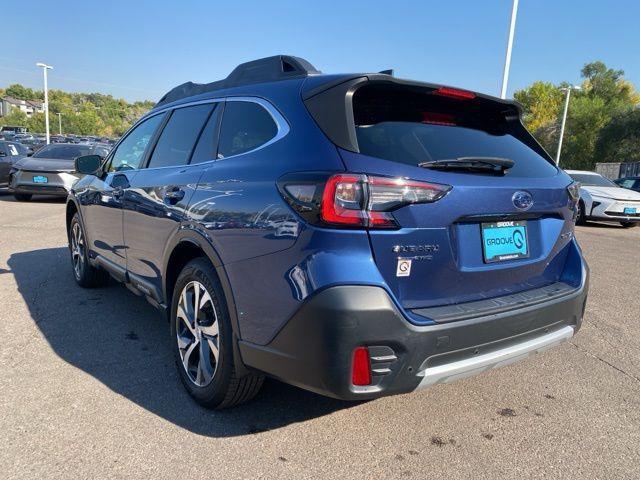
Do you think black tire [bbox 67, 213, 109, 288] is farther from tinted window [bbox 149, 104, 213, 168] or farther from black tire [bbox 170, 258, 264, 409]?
black tire [bbox 170, 258, 264, 409]

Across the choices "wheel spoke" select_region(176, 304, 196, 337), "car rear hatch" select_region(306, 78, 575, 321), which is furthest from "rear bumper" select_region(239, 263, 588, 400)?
"wheel spoke" select_region(176, 304, 196, 337)

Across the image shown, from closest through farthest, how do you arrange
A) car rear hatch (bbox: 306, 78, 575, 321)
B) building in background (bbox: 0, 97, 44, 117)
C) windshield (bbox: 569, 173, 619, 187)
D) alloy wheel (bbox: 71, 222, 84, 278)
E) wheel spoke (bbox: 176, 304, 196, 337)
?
car rear hatch (bbox: 306, 78, 575, 321) < wheel spoke (bbox: 176, 304, 196, 337) < alloy wheel (bbox: 71, 222, 84, 278) < windshield (bbox: 569, 173, 619, 187) < building in background (bbox: 0, 97, 44, 117)

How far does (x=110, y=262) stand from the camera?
4.31 m

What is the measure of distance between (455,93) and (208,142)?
1467 mm

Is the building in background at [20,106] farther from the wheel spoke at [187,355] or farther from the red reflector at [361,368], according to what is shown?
the red reflector at [361,368]

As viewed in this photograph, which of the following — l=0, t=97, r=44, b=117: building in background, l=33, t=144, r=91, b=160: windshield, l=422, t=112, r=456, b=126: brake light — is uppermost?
l=0, t=97, r=44, b=117: building in background

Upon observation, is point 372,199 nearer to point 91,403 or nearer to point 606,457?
point 606,457

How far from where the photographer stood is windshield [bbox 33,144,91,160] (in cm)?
1343

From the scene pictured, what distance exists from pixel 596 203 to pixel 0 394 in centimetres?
1326

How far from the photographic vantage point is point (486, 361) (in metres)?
2.32

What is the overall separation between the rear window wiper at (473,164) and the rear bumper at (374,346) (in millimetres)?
647

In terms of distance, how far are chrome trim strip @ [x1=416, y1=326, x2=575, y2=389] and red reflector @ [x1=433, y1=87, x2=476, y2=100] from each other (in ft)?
4.29

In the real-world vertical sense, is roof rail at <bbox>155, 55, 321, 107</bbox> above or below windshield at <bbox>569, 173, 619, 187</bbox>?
above

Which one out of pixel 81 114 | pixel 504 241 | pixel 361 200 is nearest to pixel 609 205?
pixel 504 241
